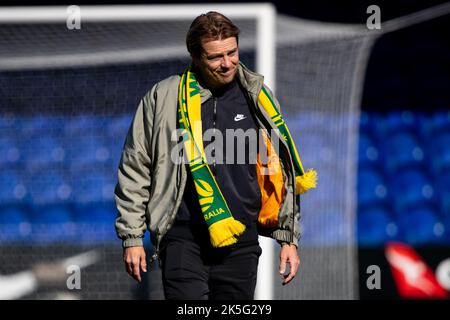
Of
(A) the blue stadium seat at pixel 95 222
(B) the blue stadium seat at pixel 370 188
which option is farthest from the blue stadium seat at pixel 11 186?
(B) the blue stadium seat at pixel 370 188

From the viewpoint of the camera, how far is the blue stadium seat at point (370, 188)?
6480mm

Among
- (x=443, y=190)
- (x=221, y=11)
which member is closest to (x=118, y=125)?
(x=221, y=11)

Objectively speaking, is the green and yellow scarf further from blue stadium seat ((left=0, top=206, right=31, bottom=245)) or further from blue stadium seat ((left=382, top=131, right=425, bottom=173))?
blue stadium seat ((left=382, top=131, right=425, bottom=173))

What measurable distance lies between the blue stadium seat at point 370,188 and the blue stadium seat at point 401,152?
0.55 feet

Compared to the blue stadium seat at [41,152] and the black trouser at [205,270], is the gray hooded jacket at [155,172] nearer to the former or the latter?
the black trouser at [205,270]

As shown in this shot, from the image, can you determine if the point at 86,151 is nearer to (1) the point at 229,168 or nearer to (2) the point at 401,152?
(1) the point at 229,168

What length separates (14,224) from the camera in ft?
16.1

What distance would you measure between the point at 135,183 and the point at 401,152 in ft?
14.2

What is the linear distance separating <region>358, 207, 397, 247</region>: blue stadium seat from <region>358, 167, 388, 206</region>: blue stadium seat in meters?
0.09

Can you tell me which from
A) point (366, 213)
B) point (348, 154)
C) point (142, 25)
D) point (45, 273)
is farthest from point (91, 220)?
point (366, 213)

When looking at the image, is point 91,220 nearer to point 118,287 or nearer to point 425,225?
point 118,287

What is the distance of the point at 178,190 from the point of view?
2643mm

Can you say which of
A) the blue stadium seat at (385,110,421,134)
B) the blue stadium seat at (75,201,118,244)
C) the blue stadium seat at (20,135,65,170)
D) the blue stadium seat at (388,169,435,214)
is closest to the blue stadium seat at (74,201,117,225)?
the blue stadium seat at (75,201,118,244)

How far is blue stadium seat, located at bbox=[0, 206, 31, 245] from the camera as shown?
4.91 meters
